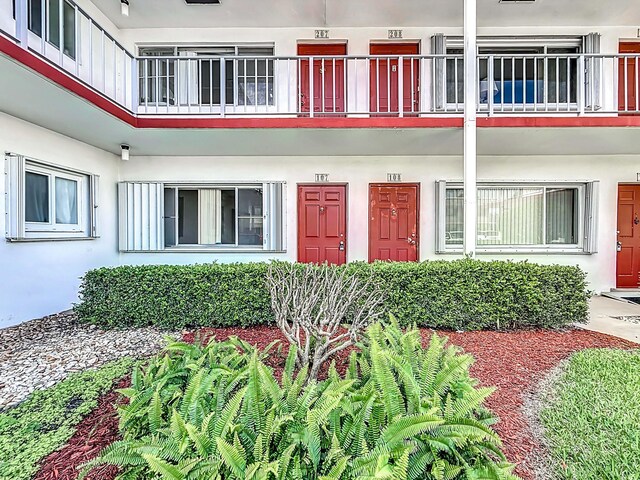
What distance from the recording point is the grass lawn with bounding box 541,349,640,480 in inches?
86.3

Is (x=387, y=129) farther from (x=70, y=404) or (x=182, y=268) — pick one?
(x=70, y=404)

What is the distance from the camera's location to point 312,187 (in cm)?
783

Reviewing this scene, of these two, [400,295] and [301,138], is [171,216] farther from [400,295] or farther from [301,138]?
[400,295]

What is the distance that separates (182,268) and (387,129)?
413 centimetres

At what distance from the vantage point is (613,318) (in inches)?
224

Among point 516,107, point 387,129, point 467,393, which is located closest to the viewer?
point 467,393

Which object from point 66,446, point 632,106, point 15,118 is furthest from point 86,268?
point 632,106

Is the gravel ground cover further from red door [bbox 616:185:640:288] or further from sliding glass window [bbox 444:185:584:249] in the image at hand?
red door [bbox 616:185:640:288]

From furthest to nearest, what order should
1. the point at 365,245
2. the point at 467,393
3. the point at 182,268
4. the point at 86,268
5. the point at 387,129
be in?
the point at 365,245
the point at 86,268
the point at 387,129
the point at 182,268
the point at 467,393

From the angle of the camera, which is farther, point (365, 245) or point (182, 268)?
point (365, 245)

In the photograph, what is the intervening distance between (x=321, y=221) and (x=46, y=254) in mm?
5095

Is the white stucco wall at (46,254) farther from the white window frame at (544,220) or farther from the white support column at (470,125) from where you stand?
the white window frame at (544,220)

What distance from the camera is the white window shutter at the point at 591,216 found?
7.49 meters

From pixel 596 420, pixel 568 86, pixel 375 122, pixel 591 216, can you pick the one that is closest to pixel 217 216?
pixel 375 122
